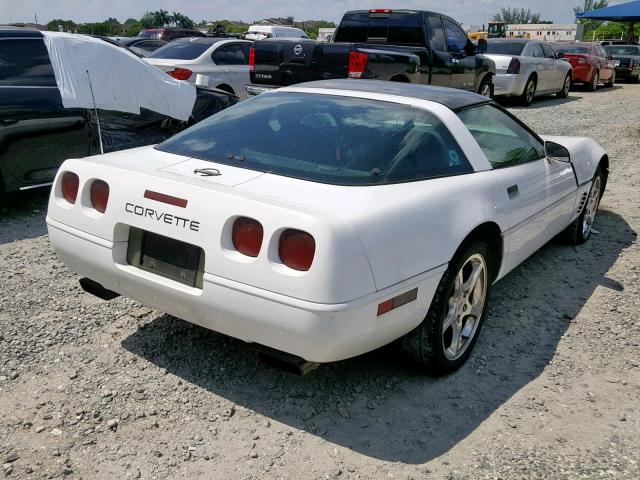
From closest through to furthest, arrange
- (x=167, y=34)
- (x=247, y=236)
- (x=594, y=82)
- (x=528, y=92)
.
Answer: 1. (x=247, y=236)
2. (x=528, y=92)
3. (x=594, y=82)
4. (x=167, y=34)

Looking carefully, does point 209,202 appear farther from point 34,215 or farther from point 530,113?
point 530,113

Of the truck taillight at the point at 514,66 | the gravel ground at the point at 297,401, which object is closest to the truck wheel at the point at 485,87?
the truck taillight at the point at 514,66

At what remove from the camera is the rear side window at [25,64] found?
535 cm

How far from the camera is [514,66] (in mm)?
14234

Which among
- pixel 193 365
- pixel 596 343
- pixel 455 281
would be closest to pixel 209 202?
pixel 193 365

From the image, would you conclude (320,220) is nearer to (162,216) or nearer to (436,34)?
(162,216)

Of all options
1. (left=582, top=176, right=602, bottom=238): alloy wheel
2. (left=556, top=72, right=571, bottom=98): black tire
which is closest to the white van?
(left=556, top=72, right=571, bottom=98): black tire

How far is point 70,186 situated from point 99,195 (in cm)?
24

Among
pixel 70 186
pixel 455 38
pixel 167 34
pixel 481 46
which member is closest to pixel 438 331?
pixel 70 186

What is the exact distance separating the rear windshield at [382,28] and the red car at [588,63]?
1012cm

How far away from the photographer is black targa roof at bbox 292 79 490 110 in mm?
3631

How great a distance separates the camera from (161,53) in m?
11.0

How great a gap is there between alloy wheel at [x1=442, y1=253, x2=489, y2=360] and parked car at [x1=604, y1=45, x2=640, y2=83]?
22.8 meters

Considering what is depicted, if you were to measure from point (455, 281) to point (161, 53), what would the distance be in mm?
9243
